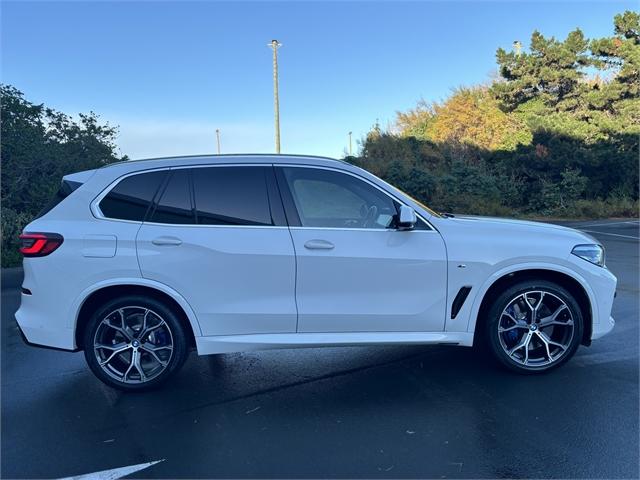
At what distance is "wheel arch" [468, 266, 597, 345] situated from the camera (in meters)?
3.92

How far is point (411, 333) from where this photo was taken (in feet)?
12.7

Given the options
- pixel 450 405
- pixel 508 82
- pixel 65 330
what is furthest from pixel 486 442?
pixel 508 82

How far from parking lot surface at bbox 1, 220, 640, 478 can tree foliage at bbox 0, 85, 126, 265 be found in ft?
31.9

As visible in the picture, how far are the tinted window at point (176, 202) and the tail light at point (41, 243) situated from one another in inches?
28.9

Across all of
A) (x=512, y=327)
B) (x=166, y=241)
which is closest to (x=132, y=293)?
(x=166, y=241)

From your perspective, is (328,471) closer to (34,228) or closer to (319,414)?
(319,414)

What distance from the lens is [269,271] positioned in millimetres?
3754

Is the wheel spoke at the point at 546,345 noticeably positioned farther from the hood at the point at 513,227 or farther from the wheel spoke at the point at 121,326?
the wheel spoke at the point at 121,326

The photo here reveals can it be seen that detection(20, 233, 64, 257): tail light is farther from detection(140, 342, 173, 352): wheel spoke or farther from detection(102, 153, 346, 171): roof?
detection(140, 342, 173, 352): wheel spoke

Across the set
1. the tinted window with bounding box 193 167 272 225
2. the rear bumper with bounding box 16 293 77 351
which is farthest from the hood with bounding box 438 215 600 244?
the rear bumper with bounding box 16 293 77 351

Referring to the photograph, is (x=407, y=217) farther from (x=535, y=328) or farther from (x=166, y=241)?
(x=166, y=241)

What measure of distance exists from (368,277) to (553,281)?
1.57m

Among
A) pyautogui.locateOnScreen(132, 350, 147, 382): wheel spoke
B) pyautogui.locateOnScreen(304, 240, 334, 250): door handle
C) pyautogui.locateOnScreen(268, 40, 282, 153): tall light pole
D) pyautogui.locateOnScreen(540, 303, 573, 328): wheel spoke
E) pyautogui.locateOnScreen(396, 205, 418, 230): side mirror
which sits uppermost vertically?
pyautogui.locateOnScreen(268, 40, 282, 153): tall light pole

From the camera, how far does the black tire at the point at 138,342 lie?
12.5 ft
